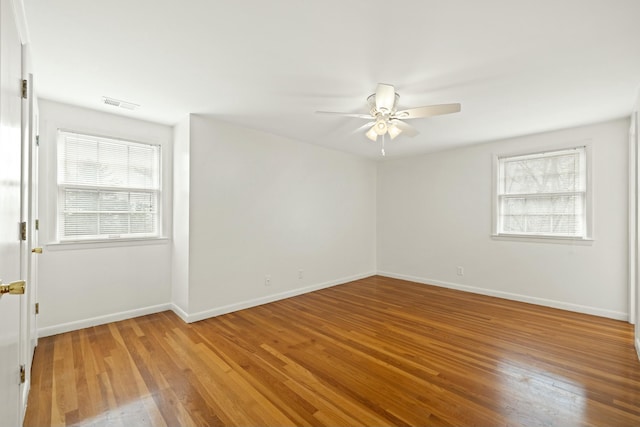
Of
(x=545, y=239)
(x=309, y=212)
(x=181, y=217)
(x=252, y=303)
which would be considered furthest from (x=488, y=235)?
(x=181, y=217)

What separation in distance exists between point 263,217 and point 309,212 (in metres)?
0.92

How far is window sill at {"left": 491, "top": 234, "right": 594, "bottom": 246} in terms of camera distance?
3729mm

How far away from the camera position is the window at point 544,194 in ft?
12.5

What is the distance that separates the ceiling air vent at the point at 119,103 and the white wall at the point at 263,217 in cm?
61

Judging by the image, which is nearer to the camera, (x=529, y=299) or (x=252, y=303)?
(x=252, y=303)

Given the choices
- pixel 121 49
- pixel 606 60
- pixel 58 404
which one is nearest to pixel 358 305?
pixel 58 404

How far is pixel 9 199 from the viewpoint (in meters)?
1.23

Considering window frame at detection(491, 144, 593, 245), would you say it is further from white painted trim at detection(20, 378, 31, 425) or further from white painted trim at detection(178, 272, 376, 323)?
A: white painted trim at detection(20, 378, 31, 425)

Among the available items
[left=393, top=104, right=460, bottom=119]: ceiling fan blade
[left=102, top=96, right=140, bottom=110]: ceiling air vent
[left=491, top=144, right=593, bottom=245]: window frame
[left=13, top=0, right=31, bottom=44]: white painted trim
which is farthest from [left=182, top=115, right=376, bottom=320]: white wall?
[left=491, top=144, right=593, bottom=245]: window frame

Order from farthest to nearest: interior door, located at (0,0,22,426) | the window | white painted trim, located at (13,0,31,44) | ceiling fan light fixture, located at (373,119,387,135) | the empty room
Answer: the window → ceiling fan light fixture, located at (373,119,387,135) → the empty room → white painted trim, located at (13,0,31,44) → interior door, located at (0,0,22,426)

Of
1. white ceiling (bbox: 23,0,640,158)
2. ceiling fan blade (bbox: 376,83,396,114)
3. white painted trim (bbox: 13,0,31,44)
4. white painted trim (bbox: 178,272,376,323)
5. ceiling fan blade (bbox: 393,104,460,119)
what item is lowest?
white painted trim (bbox: 178,272,376,323)

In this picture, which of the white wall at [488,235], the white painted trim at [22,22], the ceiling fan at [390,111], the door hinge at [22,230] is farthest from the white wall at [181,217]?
the white wall at [488,235]

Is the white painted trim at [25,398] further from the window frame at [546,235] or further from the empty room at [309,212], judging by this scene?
the window frame at [546,235]

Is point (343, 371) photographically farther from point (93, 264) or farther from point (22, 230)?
point (93, 264)
